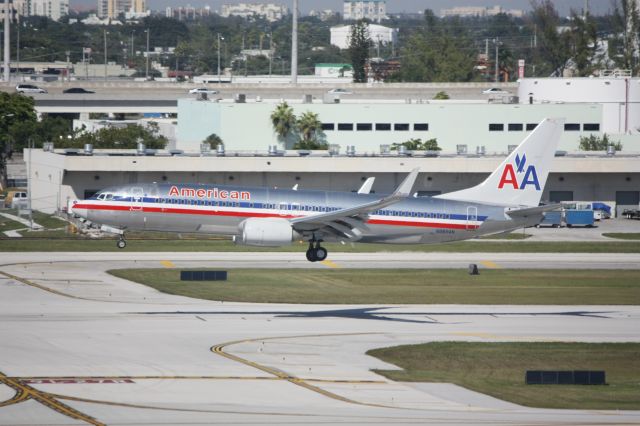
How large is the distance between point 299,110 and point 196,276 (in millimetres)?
79805

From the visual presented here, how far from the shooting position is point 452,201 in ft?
228

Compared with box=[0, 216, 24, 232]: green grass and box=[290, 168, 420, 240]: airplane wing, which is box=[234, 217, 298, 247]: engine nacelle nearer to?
box=[290, 168, 420, 240]: airplane wing

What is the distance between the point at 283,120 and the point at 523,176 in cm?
9005

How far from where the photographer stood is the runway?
1770 inches

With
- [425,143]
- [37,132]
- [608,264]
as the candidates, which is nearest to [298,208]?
[608,264]

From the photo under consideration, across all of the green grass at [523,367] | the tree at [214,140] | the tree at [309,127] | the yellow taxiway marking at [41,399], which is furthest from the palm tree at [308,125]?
the yellow taxiway marking at [41,399]

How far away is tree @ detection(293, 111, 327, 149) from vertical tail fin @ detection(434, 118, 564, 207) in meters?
85.7

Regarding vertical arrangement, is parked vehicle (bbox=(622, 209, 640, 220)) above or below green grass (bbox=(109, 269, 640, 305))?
above

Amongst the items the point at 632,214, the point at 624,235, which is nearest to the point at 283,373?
the point at 624,235

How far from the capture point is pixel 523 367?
56562mm

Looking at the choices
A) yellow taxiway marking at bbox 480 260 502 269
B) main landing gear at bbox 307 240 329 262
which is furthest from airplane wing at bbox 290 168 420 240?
yellow taxiway marking at bbox 480 260 502 269

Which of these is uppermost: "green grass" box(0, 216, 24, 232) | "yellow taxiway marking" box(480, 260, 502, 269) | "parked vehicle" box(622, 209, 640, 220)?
"parked vehicle" box(622, 209, 640, 220)

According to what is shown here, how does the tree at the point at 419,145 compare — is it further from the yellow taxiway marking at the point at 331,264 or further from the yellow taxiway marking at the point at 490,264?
the yellow taxiway marking at the point at 331,264

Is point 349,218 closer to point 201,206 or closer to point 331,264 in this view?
point 201,206
